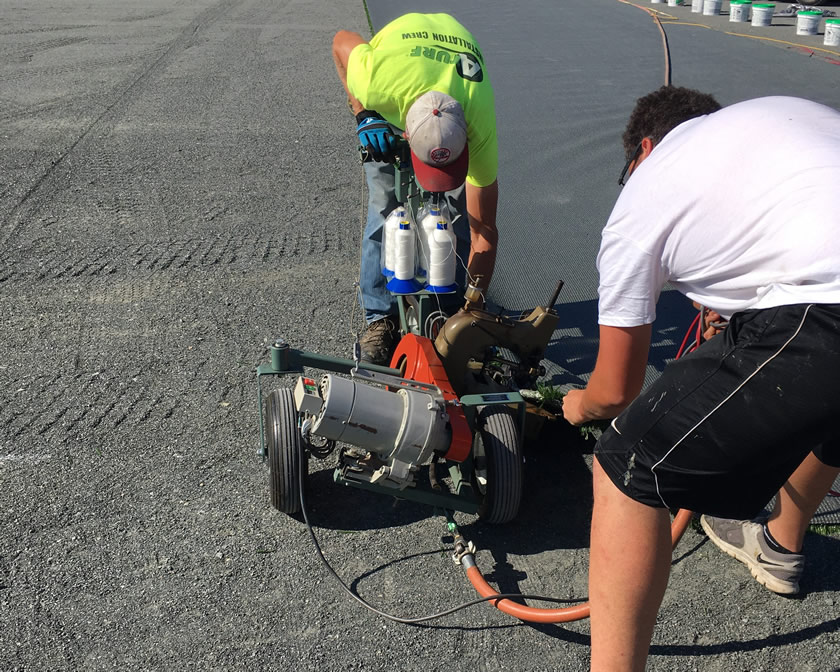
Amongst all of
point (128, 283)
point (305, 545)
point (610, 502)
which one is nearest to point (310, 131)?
point (128, 283)

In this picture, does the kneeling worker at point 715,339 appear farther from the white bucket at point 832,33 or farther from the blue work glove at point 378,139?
the white bucket at point 832,33

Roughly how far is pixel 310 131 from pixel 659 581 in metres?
5.72

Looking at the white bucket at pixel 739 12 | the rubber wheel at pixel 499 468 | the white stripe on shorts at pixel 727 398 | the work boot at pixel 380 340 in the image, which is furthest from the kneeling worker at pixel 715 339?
the white bucket at pixel 739 12

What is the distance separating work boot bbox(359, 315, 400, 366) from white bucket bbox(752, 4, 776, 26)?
34.4 feet

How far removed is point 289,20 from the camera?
11.9 meters

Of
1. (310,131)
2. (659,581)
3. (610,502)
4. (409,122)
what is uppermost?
(409,122)

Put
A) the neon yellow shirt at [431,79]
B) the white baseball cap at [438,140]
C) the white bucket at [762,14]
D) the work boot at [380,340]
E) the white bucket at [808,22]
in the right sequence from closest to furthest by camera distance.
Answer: the white baseball cap at [438,140], the neon yellow shirt at [431,79], the work boot at [380,340], the white bucket at [808,22], the white bucket at [762,14]

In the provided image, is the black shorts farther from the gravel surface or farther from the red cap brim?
the red cap brim

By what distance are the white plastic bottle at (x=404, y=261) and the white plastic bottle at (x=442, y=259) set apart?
0.08 m

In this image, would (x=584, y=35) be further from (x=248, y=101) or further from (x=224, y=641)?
(x=224, y=641)

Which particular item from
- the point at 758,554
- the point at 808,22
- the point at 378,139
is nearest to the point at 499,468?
the point at 758,554

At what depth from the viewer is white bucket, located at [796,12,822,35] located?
415 inches

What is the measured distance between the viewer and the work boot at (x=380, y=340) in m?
3.46

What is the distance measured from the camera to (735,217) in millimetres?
1551
